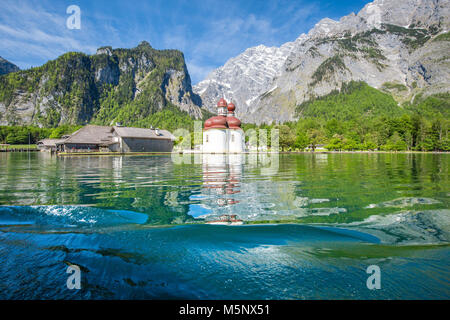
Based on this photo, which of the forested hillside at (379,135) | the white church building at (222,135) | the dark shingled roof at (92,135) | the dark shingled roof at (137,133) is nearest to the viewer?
the white church building at (222,135)

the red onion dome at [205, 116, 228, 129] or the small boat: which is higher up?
the red onion dome at [205, 116, 228, 129]

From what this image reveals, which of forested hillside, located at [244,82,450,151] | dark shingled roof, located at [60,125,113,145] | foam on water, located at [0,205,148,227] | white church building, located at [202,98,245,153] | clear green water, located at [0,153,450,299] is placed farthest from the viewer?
forested hillside, located at [244,82,450,151]

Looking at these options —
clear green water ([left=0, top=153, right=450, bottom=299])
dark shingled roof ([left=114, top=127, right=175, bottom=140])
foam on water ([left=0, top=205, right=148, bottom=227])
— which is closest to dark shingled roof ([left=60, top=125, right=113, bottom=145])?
dark shingled roof ([left=114, top=127, right=175, bottom=140])

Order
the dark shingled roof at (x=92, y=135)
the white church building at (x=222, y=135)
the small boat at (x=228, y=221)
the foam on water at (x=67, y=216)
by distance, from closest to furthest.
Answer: the small boat at (x=228, y=221) → the foam on water at (x=67, y=216) → the white church building at (x=222, y=135) → the dark shingled roof at (x=92, y=135)

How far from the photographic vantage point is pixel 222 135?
5669cm

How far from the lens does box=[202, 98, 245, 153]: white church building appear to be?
56.7 metres

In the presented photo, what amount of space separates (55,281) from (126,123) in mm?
209650

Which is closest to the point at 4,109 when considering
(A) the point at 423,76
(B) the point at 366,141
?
(B) the point at 366,141

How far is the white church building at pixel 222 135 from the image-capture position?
186 feet

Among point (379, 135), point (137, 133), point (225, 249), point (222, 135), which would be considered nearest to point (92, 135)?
point (137, 133)

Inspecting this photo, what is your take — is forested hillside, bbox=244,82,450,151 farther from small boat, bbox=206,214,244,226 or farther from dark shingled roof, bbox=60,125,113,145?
small boat, bbox=206,214,244,226

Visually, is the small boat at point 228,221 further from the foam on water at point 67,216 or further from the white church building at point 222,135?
the white church building at point 222,135

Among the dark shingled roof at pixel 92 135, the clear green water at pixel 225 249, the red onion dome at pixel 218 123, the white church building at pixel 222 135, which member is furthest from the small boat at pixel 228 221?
the dark shingled roof at pixel 92 135

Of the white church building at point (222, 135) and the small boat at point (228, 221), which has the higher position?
the white church building at point (222, 135)
